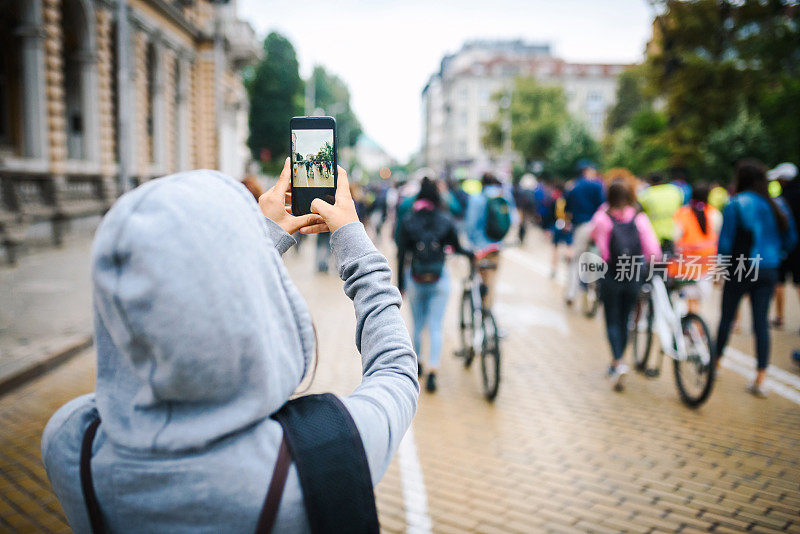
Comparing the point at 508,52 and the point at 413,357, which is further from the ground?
the point at 508,52

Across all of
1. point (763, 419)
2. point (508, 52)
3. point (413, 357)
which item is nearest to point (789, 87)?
point (763, 419)

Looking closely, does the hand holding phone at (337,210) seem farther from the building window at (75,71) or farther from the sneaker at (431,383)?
the building window at (75,71)

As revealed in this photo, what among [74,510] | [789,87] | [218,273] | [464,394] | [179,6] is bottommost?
[464,394]

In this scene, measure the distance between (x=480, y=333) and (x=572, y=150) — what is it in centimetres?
3257

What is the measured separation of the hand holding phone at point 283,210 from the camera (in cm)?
157

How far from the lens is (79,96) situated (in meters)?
18.0

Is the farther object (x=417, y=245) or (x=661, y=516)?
(x=417, y=245)

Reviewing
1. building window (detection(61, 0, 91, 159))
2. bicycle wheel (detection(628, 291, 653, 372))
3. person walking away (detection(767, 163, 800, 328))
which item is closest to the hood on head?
bicycle wheel (detection(628, 291, 653, 372))

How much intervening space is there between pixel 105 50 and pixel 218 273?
20213 millimetres

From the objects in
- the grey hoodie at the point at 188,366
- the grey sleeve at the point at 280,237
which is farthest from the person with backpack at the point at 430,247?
the grey hoodie at the point at 188,366

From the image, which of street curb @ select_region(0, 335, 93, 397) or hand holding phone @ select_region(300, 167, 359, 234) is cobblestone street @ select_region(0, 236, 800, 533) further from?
hand holding phone @ select_region(300, 167, 359, 234)

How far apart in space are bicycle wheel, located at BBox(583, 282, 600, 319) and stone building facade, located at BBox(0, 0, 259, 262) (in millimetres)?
8056

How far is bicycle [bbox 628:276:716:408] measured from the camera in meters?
5.36

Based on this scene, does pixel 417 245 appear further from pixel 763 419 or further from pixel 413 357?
pixel 413 357
